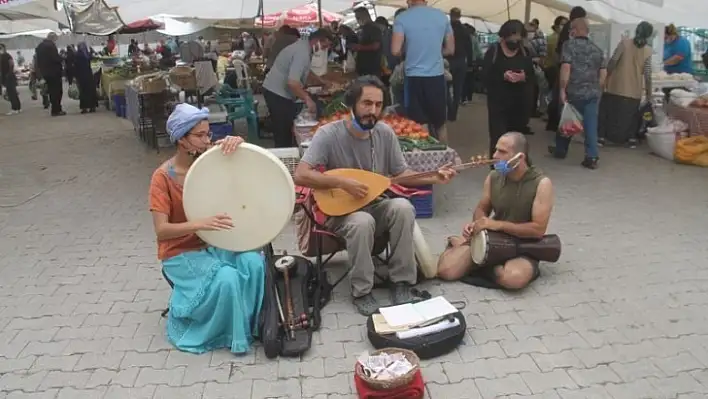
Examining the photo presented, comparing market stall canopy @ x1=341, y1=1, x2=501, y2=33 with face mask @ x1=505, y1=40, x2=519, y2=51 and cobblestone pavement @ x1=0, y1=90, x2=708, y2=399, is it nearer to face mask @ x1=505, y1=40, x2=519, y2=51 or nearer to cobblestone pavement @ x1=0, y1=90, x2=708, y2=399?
face mask @ x1=505, y1=40, x2=519, y2=51

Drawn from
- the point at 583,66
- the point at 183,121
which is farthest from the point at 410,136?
the point at 183,121

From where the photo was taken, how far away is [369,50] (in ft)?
30.2

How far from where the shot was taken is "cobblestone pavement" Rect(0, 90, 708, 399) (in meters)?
2.98

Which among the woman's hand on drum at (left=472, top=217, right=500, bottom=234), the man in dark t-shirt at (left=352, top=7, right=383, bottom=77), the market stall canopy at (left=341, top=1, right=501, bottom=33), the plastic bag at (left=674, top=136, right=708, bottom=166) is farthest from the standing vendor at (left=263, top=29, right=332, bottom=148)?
the market stall canopy at (left=341, top=1, right=501, bottom=33)

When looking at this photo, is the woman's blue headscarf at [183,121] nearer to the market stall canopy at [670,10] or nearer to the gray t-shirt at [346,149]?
the gray t-shirt at [346,149]

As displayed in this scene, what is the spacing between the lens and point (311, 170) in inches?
144

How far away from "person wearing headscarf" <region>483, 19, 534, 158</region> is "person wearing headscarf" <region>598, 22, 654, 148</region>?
159 cm

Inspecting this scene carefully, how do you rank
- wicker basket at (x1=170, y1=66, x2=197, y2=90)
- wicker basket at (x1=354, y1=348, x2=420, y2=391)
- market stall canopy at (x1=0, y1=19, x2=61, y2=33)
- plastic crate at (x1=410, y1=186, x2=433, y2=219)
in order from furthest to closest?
1. market stall canopy at (x1=0, y1=19, x2=61, y2=33)
2. wicker basket at (x1=170, y1=66, x2=197, y2=90)
3. plastic crate at (x1=410, y1=186, x2=433, y2=219)
4. wicker basket at (x1=354, y1=348, x2=420, y2=391)

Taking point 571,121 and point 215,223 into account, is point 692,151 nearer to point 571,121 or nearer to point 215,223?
point 571,121

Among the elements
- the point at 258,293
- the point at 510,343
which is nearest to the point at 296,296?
the point at 258,293

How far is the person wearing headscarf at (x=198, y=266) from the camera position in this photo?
3.12 meters

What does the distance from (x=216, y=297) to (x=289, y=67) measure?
4.06 m

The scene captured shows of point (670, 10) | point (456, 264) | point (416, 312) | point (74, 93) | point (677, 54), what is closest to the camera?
point (416, 312)

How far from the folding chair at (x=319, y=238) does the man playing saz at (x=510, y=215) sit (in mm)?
499
